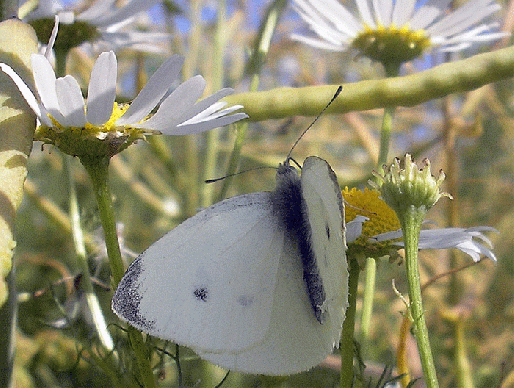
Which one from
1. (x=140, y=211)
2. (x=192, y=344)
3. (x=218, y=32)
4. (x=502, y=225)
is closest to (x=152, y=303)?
(x=192, y=344)

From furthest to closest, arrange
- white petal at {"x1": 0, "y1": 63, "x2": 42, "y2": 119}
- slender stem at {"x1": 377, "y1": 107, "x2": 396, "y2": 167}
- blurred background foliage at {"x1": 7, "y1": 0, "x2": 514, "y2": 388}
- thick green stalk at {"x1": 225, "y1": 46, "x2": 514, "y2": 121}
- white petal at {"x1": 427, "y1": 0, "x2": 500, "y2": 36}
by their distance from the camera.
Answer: blurred background foliage at {"x1": 7, "y1": 0, "x2": 514, "y2": 388} < white petal at {"x1": 427, "y1": 0, "x2": 500, "y2": 36} < slender stem at {"x1": 377, "y1": 107, "x2": 396, "y2": 167} < thick green stalk at {"x1": 225, "y1": 46, "x2": 514, "y2": 121} < white petal at {"x1": 0, "y1": 63, "x2": 42, "y2": 119}

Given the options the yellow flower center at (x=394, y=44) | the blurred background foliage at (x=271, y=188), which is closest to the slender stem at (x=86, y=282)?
the blurred background foliage at (x=271, y=188)

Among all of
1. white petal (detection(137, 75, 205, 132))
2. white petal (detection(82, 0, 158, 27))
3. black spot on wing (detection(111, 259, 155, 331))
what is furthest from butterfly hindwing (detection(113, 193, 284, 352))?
white petal (detection(82, 0, 158, 27))

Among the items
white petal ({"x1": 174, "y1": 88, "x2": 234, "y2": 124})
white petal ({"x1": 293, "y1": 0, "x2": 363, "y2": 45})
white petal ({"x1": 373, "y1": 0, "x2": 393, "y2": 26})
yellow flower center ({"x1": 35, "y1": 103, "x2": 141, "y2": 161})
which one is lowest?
yellow flower center ({"x1": 35, "y1": 103, "x2": 141, "y2": 161})

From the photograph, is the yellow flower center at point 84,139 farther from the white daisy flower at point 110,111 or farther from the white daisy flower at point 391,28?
the white daisy flower at point 391,28

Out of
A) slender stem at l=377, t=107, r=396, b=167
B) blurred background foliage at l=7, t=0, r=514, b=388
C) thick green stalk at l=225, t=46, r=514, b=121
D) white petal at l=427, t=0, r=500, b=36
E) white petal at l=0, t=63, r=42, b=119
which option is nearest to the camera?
white petal at l=0, t=63, r=42, b=119

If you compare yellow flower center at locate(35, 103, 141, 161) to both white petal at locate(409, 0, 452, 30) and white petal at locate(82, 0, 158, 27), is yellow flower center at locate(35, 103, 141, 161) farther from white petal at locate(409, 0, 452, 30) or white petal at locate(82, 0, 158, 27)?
white petal at locate(409, 0, 452, 30)

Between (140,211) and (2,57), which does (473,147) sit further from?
(2,57)
